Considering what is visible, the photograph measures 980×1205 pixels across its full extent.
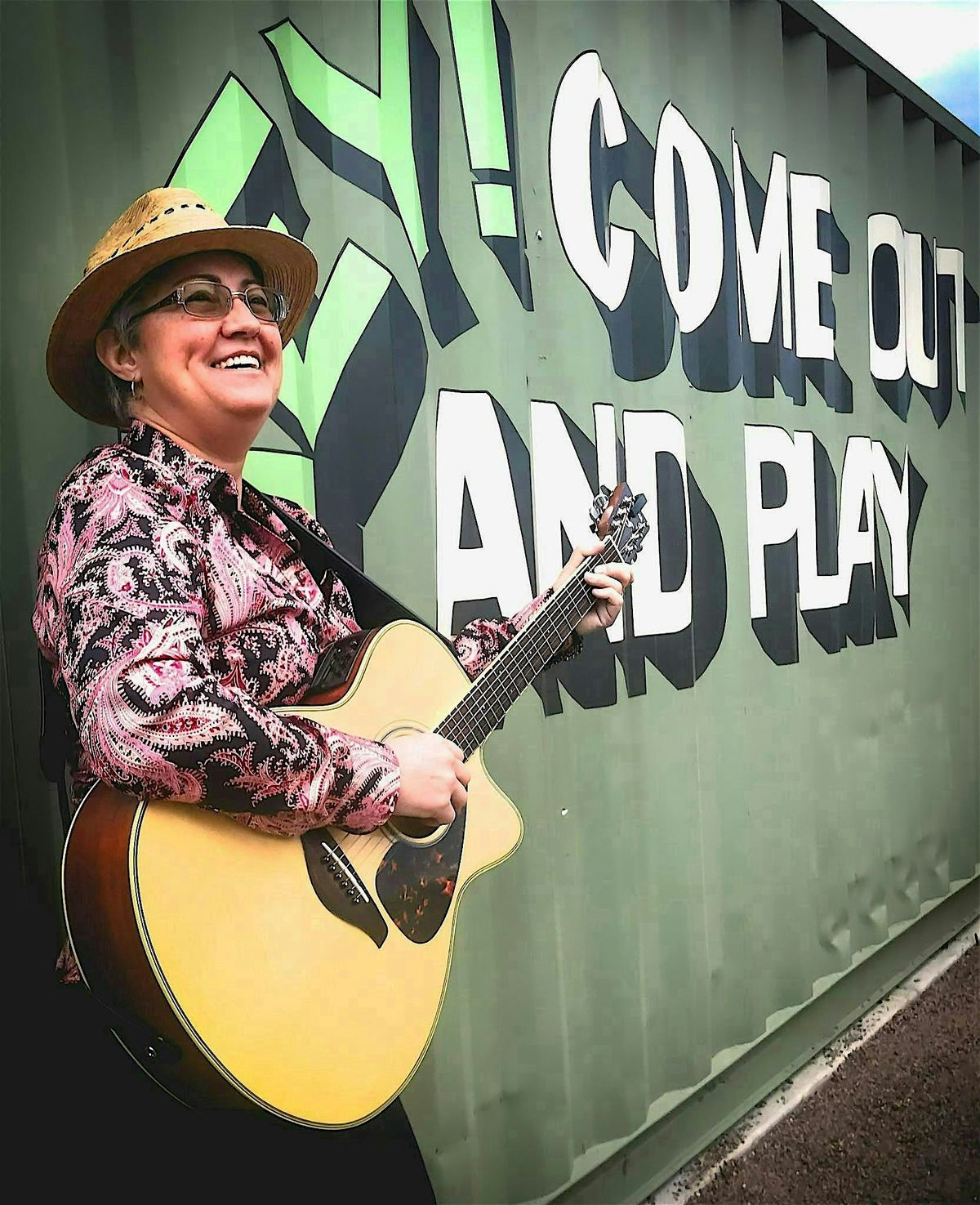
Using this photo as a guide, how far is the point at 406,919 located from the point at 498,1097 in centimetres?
102

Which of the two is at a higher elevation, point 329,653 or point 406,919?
point 329,653

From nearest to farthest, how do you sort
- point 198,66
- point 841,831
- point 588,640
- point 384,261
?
point 198,66, point 384,261, point 588,640, point 841,831

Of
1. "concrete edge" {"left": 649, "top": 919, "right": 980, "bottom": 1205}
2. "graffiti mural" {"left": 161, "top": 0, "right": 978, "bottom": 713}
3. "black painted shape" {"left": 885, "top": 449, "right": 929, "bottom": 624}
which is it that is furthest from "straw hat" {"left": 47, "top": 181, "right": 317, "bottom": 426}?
"black painted shape" {"left": 885, "top": 449, "right": 929, "bottom": 624}

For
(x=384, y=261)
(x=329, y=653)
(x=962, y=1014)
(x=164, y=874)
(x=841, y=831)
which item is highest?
(x=384, y=261)

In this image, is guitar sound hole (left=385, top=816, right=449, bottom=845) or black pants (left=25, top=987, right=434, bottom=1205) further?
guitar sound hole (left=385, top=816, right=449, bottom=845)

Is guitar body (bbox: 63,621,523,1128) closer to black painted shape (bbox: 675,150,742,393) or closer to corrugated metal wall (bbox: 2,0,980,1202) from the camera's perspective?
corrugated metal wall (bbox: 2,0,980,1202)

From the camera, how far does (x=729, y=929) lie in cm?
295

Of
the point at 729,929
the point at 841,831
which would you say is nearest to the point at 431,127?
the point at 729,929

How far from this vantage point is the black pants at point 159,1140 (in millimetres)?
1323

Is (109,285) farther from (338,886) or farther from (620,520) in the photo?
(620,520)

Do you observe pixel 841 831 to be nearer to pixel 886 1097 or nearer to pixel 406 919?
pixel 886 1097

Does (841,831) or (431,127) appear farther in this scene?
(841,831)

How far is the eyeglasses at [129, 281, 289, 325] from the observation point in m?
1.36

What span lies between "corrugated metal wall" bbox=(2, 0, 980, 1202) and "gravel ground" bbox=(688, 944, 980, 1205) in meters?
0.26
